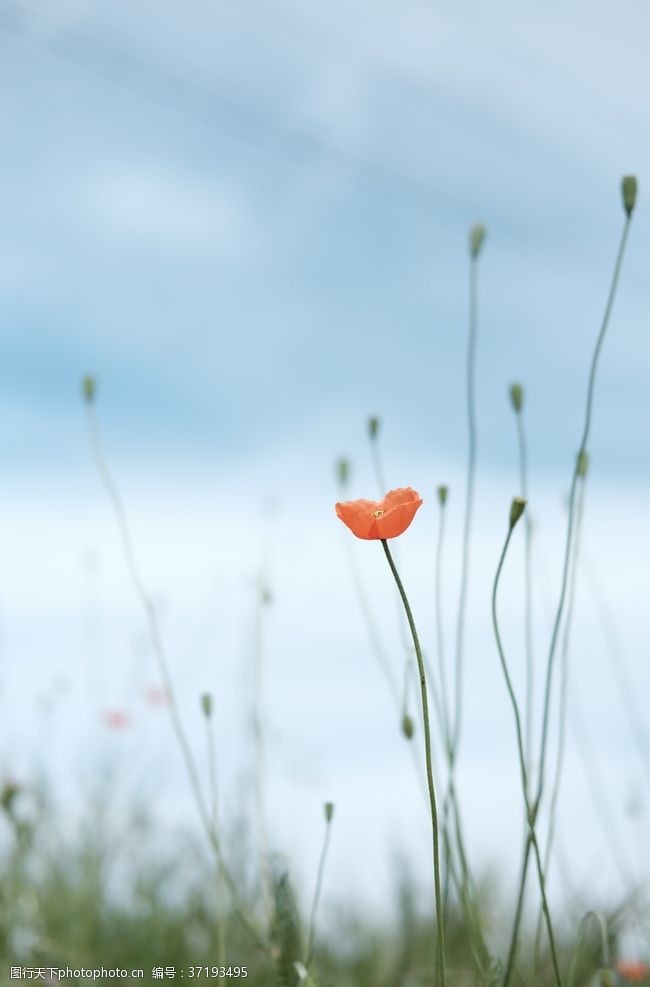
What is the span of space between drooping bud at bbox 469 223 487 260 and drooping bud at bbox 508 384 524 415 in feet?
0.73

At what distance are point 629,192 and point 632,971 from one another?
1.40 metres

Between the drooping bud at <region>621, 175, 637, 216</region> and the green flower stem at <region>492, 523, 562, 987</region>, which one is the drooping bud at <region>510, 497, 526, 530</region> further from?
the drooping bud at <region>621, 175, 637, 216</region>

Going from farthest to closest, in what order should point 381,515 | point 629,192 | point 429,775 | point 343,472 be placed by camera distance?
point 343,472, point 629,192, point 381,515, point 429,775

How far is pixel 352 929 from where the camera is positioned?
351cm

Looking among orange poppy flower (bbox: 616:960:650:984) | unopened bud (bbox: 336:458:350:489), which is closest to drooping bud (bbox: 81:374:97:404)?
unopened bud (bbox: 336:458:350:489)

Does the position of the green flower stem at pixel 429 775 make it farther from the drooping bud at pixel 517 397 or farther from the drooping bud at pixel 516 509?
the drooping bud at pixel 517 397

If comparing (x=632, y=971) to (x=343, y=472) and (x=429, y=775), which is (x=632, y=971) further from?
(x=429, y=775)

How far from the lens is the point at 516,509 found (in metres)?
1.23

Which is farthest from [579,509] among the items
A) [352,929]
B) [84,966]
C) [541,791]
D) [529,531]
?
[352,929]

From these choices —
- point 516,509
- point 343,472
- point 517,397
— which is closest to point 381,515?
point 516,509

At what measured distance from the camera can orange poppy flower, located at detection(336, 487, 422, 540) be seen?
1.12 metres

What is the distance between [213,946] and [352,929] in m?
0.65

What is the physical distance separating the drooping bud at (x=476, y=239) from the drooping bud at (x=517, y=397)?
0.22m

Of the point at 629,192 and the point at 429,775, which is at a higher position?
the point at 629,192
